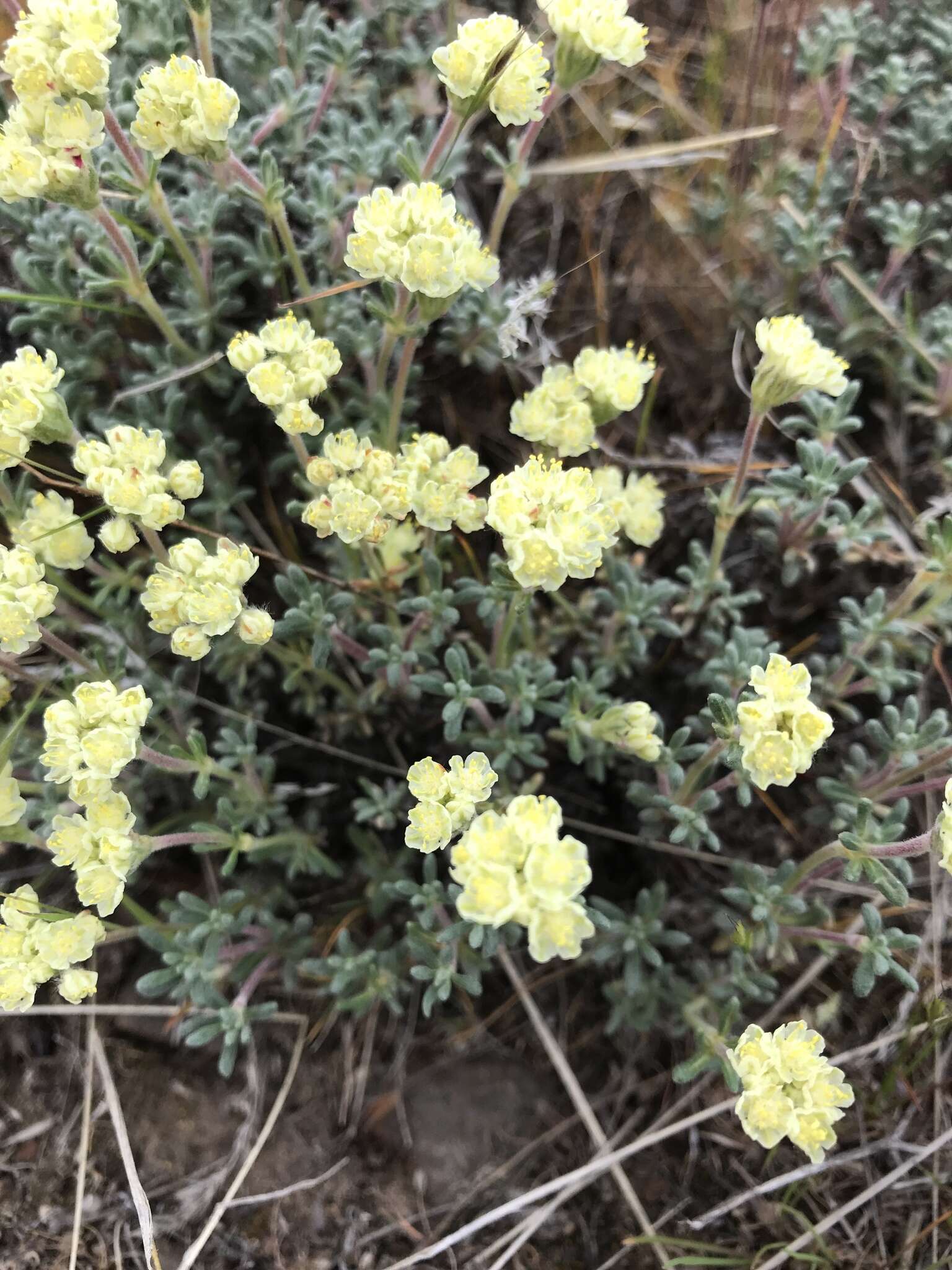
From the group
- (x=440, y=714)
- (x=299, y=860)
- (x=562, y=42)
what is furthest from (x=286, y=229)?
(x=299, y=860)

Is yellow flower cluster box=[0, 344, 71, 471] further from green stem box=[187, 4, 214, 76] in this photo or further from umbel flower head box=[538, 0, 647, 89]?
umbel flower head box=[538, 0, 647, 89]

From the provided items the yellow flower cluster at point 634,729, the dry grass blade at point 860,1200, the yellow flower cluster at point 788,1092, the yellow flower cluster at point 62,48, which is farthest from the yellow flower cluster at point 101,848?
the dry grass blade at point 860,1200

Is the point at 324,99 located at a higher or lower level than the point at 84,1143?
higher

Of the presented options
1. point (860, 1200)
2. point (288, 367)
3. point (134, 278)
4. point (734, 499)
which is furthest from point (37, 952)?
point (860, 1200)

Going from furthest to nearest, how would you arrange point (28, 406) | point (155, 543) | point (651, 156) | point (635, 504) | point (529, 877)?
point (651, 156) < point (635, 504) < point (155, 543) < point (28, 406) < point (529, 877)

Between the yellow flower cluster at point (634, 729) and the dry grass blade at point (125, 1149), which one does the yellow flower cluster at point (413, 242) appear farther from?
the dry grass blade at point (125, 1149)

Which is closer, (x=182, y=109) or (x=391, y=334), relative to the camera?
(x=182, y=109)

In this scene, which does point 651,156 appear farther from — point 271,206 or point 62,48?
point 62,48
